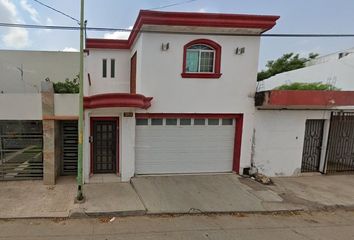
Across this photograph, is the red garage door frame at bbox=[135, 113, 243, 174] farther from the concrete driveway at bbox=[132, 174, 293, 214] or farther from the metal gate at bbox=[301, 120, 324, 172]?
the metal gate at bbox=[301, 120, 324, 172]

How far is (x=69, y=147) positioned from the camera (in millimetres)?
8523

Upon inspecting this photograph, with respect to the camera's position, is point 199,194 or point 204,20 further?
point 204,20

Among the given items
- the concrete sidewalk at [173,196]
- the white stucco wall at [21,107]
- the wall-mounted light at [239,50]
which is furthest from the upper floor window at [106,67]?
the wall-mounted light at [239,50]

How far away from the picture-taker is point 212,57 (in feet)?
27.1

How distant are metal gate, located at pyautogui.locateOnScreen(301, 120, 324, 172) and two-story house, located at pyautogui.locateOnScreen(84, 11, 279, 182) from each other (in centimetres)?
259

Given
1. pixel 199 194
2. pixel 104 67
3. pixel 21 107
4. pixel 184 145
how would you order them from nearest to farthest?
1. pixel 199 194
2. pixel 21 107
3. pixel 184 145
4. pixel 104 67

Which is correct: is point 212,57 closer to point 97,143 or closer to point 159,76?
point 159,76

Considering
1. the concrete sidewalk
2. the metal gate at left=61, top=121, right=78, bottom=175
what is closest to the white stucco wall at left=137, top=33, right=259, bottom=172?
the concrete sidewalk

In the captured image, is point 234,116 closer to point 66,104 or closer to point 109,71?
point 66,104

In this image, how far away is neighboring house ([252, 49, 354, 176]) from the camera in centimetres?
793

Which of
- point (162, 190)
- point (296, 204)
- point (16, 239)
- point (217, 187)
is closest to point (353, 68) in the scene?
point (296, 204)

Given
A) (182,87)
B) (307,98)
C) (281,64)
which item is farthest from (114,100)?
(281,64)

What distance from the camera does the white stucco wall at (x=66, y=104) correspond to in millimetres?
7332

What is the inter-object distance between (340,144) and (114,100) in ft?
30.5
